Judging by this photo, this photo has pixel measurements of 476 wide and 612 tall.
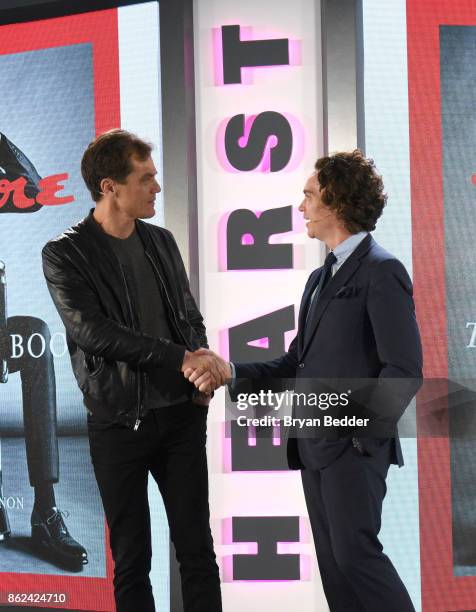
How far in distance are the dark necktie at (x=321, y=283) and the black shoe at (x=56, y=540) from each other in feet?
5.03

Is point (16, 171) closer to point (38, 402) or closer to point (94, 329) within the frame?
point (38, 402)

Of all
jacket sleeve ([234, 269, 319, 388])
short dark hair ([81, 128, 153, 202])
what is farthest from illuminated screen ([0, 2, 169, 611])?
jacket sleeve ([234, 269, 319, 388])

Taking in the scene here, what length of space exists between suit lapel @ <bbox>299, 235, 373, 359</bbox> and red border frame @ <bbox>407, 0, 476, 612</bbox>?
2.69 feet

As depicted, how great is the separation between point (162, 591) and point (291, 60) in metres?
2.20

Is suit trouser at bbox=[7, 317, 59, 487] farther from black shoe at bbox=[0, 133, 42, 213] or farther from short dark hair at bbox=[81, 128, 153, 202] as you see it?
short dark hair at bbox=[81, 128, 153, 202]

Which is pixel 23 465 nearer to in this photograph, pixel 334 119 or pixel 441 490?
pixel 441 490

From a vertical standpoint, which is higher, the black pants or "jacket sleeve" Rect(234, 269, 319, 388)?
"jacket sleeve" Rect(234, 269, 319, 388)

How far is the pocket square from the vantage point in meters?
2.00

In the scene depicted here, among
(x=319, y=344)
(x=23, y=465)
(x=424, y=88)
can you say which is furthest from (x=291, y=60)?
(x=23, y=465)

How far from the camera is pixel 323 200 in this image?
7.04ft

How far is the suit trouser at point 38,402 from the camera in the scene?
3.05 metres

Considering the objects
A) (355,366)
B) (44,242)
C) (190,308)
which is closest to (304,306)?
(355,366)

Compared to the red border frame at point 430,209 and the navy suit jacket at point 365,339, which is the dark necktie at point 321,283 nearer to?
the navy suit jacket at point 365,339

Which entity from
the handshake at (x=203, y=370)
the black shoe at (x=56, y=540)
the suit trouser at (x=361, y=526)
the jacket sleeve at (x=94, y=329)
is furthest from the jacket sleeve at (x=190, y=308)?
the black shoe at (x=56, y=540)
